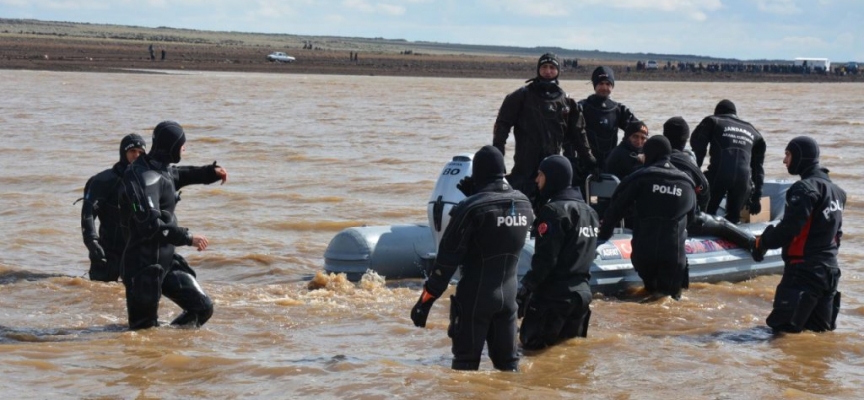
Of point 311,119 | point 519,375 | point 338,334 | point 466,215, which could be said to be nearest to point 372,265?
point 338,334

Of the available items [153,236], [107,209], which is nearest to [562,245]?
[153,236]

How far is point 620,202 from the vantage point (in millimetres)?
9719

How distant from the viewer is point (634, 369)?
8.60m

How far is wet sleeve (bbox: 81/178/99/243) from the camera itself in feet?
32.9

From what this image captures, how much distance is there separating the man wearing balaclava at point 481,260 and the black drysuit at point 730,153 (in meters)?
4.66

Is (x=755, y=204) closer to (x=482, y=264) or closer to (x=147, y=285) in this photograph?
(x=482, y=264)

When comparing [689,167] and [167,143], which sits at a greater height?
[167,143]

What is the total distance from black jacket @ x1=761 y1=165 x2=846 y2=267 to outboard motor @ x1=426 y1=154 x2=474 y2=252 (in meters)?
2.79

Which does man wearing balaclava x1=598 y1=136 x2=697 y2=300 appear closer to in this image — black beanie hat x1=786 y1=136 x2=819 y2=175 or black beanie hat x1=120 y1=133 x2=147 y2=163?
black beanie hat x1=786 y1=136 x2=819 y2=175

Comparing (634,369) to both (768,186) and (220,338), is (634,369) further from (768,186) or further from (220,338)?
(768,186)

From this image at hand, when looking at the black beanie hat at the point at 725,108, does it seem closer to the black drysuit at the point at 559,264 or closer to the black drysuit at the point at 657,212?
the black drysuit at the point at 657,212

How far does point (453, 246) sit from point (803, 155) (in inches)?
123

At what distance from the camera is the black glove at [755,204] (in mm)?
12101

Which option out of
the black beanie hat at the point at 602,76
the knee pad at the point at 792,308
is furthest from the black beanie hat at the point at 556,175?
the black beanie hat at the point at 602,76
